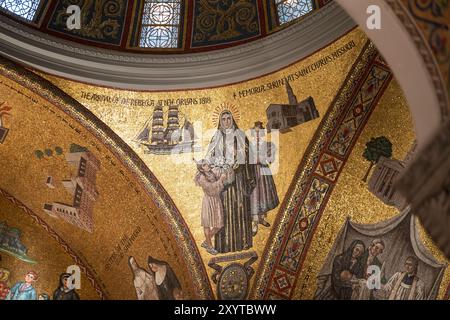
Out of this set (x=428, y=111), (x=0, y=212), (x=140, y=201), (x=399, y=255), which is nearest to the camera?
(x=428, y=111)

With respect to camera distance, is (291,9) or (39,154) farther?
(39,154)

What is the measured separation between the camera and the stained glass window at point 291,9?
12055mm

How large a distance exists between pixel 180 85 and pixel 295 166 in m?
2.04

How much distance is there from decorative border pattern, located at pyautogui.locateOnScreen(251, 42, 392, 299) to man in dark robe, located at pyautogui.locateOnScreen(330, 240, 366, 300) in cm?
54

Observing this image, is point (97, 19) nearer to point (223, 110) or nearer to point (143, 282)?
point (223, 110)

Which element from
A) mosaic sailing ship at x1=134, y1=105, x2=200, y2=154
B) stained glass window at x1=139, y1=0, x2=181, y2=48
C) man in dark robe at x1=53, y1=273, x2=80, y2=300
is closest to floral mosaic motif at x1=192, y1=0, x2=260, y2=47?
stained glass window at x1=139, y1=0, x2=181, y2=48

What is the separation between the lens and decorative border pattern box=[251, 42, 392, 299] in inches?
465

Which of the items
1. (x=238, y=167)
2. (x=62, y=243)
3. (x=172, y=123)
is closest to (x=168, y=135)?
(x=172, y=123)

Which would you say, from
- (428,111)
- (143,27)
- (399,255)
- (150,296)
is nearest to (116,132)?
(143,27)

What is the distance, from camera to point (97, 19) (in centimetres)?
1258

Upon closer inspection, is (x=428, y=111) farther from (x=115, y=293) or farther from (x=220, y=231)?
(x=115, y=293)

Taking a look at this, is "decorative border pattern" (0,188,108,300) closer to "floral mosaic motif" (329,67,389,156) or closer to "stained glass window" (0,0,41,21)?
"stained glass window" (0,0,41,21)

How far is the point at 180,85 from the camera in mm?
12438

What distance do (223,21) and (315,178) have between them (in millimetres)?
2692
